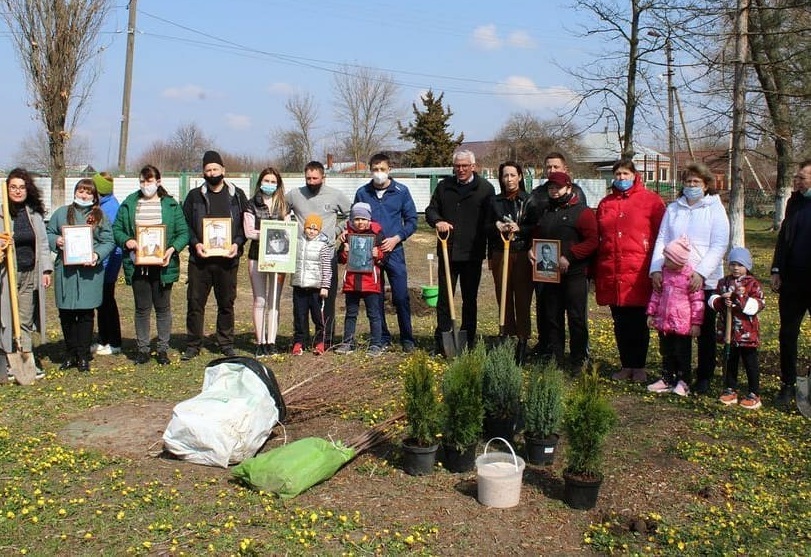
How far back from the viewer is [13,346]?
7.64m

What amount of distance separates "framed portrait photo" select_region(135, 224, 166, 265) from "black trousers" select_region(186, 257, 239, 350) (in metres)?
0.47

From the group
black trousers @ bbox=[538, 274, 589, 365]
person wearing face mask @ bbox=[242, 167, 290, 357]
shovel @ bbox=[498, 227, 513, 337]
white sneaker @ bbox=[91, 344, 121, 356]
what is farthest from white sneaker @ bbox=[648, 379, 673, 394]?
white sneaker @ bbox=[91, 344, 121, 356]

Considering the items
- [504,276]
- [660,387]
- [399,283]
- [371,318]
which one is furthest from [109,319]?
[660,387]

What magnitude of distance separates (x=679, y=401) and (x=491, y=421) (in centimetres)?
213

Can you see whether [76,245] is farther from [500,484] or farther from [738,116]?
[738,116]

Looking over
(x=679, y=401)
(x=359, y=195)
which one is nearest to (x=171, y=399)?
(x=359, y=195)

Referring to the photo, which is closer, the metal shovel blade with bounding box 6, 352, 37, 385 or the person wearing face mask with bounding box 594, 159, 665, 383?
the person wearing face mask with bounding box 594, 159, 665, 383

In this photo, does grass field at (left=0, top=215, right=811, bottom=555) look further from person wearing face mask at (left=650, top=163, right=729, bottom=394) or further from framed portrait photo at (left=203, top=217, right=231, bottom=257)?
framed portrait photo at (left=203, top=217, right=231, bottom=257)

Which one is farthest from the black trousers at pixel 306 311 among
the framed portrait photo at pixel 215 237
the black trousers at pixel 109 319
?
the black trousers at pixel 109 319

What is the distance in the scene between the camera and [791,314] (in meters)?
6.69

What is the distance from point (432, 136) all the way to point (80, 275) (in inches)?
1727

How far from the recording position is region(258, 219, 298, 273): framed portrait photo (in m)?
8.34

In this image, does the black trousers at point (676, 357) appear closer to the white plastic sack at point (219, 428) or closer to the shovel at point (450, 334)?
the shovel at point (450, 334)

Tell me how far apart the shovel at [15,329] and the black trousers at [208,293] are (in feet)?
5.67
